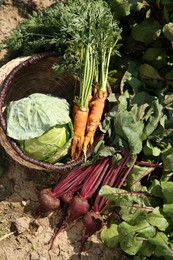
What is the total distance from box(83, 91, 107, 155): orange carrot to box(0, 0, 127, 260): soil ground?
43 centimetres

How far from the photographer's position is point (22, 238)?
3.43 m

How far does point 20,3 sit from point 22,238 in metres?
2.03

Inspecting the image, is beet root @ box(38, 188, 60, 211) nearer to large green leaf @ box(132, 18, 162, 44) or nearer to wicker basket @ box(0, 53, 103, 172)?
wicker basket @ box(0, 53, 103, 172)

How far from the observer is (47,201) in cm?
335

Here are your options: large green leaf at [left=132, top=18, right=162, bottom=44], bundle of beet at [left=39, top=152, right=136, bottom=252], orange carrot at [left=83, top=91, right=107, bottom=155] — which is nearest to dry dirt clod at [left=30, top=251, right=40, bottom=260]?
bundle of beet at [left=39, top=152, right=136, bottom=252]

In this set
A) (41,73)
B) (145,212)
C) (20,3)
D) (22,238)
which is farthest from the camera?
(20,3)

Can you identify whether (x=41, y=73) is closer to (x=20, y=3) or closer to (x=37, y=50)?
(x=37, y=50)

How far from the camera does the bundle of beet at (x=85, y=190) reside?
3.34 m

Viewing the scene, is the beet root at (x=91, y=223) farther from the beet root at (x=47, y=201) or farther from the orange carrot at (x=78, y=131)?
the orange carrot at (x=78, y=131)

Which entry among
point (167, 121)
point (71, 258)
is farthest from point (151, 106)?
point (71, 258)

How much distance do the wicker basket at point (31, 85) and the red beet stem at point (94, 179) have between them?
0.40ft

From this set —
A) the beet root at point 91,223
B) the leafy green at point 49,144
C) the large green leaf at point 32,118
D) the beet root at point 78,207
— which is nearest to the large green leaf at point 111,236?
the beet root at point 91,223

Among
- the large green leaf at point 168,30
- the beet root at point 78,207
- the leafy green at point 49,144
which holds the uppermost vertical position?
the large green leaf at point 168,30

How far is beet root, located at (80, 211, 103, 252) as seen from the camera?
10.8 feet
